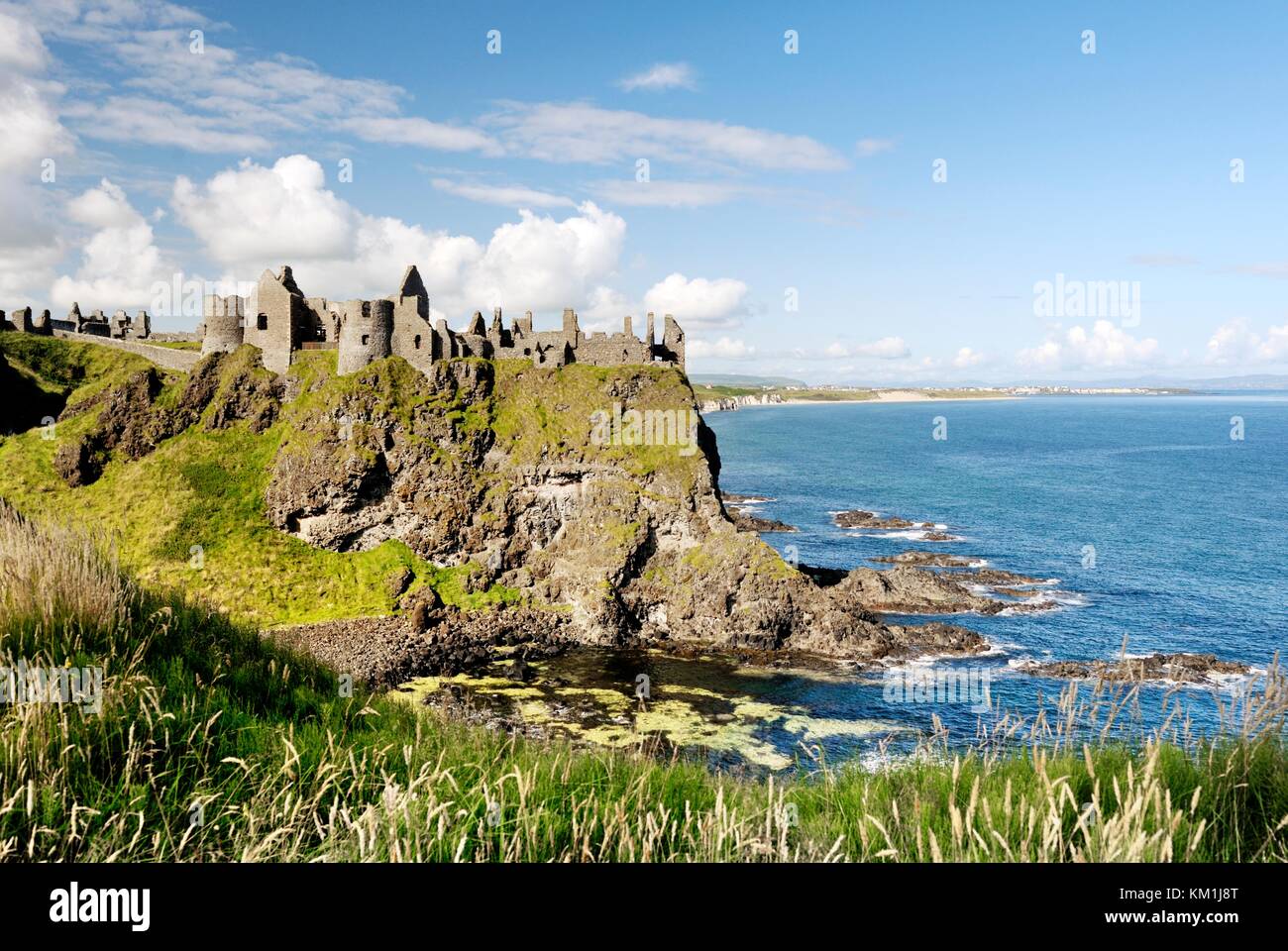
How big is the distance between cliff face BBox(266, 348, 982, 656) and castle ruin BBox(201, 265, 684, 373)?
1.95 m

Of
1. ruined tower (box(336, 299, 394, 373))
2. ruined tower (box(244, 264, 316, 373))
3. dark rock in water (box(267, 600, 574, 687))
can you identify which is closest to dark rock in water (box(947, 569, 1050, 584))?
dark rock in water (box(267, 600, 574, 687))

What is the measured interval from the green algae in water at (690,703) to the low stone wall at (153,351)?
1906 inches

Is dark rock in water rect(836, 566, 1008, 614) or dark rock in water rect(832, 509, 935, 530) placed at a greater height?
dark rock in water rect(832, 509, 935, 530)

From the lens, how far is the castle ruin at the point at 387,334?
67.8m

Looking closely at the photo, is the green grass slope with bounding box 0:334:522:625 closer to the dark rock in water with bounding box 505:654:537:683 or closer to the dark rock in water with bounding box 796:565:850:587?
the dark rock in water with bounding box 505:654:537:683

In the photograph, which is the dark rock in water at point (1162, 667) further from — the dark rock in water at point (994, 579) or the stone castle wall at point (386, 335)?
the stone castle wall at point (386, 335)

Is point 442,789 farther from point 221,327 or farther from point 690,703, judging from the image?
point 221,327

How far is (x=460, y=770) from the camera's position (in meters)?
7.22

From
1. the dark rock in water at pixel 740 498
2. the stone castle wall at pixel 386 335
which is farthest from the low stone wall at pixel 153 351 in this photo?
the dark rock in water at pixel 740 498

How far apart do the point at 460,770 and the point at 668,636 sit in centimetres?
5329

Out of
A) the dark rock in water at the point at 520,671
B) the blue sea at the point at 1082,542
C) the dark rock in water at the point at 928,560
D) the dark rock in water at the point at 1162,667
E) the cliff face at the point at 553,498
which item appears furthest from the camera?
the dark rock in water at the point at 928,560

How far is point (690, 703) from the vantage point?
46.9 m

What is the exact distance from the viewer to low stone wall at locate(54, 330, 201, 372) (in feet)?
250
